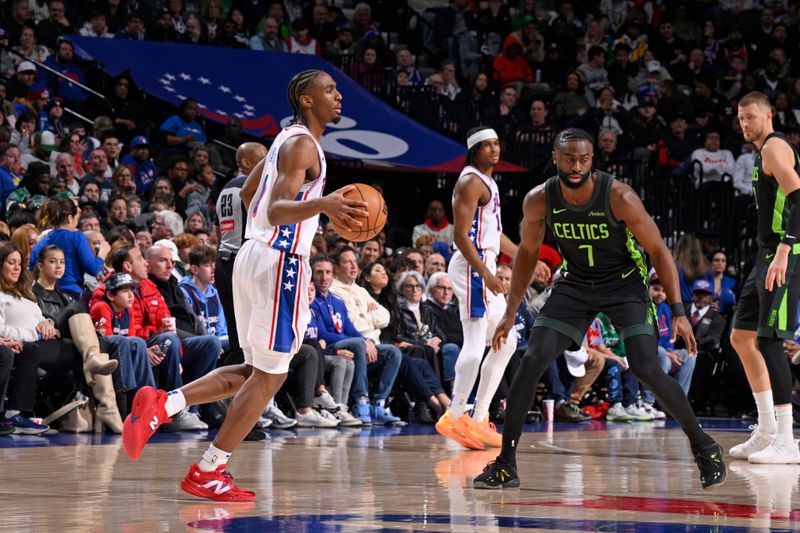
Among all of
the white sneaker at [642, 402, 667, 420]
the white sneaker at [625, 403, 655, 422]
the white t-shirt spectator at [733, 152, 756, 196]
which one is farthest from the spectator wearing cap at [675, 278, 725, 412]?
the white t-shirt spectator at [733, 152, 756, 196]

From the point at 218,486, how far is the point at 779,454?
137 inches

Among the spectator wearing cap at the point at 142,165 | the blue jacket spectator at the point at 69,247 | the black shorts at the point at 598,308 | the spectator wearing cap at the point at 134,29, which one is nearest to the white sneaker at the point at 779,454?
the black shorts at the point at 598,308

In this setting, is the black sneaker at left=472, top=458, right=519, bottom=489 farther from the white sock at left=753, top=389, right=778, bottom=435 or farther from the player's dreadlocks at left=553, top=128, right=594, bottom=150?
the white sock at left=753, top=389, right=778, bottom=435

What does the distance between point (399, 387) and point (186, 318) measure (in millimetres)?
2356

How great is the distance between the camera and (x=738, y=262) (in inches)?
589

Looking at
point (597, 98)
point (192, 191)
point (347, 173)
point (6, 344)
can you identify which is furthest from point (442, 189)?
point (6, 344)

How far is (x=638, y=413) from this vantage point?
1228 centimetres

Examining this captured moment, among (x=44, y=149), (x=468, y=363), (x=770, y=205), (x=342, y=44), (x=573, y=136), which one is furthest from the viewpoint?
(x=342, y=44)

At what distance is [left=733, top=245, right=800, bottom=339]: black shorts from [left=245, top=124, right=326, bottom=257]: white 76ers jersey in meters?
2.97

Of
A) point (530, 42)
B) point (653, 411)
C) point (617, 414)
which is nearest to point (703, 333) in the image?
point (653, 411)

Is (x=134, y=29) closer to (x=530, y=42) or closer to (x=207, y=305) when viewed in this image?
(x=530, y=42)

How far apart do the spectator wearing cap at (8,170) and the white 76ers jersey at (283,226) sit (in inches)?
275

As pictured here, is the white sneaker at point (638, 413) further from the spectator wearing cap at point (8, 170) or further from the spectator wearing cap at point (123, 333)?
Answer: the spectator wearing cap at point (8, 170)

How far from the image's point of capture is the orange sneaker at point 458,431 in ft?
27.4
